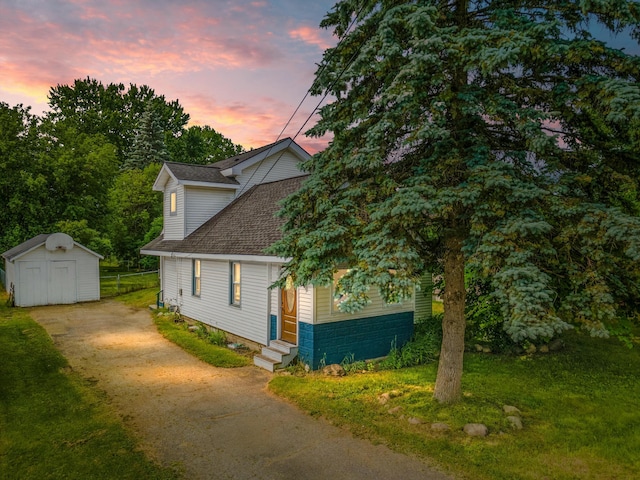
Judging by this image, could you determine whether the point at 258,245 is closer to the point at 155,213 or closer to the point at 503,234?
the point at 503,234

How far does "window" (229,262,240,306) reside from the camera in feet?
43.0

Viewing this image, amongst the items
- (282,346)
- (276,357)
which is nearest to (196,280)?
(282,346)

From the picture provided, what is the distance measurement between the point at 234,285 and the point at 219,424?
21.3ft

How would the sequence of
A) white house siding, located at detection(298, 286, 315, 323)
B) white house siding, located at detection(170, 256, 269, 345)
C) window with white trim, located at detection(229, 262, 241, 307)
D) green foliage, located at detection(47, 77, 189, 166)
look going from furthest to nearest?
1. green foliage, located at detection(47, 77, 189, 166)
2. window with white trim, located at detection(229, 262, 241, 307)
3. white house siding, located at detection(170, 256, 269, 345)
4. white house siding, located at detection(298, 286, 315, 323)

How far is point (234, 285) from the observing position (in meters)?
13.3

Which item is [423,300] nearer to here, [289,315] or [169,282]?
[289,315]

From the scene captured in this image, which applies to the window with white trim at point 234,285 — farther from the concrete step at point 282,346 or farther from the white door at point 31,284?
the white door at point 31,284

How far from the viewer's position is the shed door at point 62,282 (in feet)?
67.9

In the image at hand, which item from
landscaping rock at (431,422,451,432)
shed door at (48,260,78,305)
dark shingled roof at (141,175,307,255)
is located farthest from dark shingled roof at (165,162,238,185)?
landscaping rock at (431,422,451,432)

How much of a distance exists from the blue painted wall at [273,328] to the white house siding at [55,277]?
15.3 meters

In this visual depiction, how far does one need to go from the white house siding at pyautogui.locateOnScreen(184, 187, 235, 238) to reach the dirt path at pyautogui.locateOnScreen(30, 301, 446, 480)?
647 centimetres

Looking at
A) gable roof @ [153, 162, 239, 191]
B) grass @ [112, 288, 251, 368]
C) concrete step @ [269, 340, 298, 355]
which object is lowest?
grass @ [112, 288, 251, 368]

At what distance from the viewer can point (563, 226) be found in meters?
5.58

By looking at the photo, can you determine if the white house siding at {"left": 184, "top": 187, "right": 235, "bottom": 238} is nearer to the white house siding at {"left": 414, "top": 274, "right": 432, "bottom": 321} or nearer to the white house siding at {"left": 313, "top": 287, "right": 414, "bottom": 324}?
the white house siding at {"left": 313, "top": 287, "right": 414, "bottom": 324}
